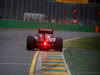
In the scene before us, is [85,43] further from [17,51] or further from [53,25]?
[17,51]

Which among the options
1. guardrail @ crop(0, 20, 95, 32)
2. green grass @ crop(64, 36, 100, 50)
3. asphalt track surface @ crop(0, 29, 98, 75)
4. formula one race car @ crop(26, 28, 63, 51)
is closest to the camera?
guardrail @ crop(0, 20, 95, 32)

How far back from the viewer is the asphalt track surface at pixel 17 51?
550 centimetres

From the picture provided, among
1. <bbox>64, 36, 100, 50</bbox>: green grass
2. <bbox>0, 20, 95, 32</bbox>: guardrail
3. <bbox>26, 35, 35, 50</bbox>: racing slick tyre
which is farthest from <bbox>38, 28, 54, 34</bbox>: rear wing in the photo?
<bbox>64, 36, 100, 50</bbox>: green grass

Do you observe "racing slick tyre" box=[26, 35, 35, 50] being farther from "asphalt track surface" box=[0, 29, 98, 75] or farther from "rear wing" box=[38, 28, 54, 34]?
"rear wing" box=[38, 28, 54, 34]

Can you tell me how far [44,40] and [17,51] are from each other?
5.42 ft

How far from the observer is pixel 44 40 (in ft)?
21.6

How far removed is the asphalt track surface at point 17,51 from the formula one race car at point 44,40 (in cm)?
11

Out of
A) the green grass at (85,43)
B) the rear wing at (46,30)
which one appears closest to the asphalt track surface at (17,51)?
the rear wing at (46,30)

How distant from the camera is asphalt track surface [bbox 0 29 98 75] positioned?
5.50 metres

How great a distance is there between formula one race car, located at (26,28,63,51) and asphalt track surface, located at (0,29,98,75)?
0.11 metres

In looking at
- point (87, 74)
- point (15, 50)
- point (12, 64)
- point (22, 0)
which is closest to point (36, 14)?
point (22, 0)

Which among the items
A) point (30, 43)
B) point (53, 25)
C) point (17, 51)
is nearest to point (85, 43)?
point (30, 43)

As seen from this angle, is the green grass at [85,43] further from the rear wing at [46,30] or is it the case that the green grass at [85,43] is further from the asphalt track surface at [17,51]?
the rear wing at [46,30]

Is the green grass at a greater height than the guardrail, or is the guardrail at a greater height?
the guardrail
